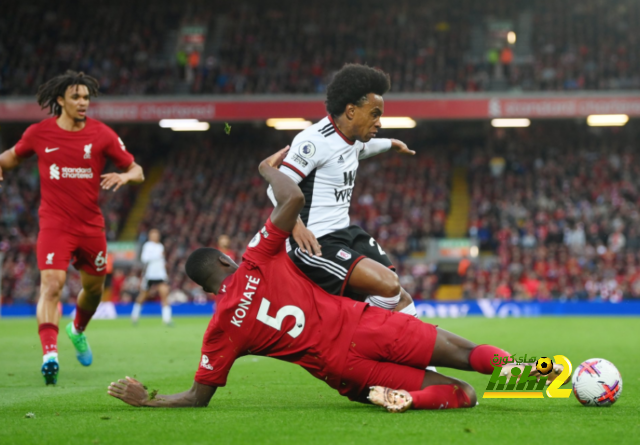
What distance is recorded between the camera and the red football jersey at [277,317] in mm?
4695

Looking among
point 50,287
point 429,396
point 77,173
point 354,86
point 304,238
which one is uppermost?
point 354,86

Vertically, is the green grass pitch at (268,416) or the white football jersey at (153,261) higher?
the white football jersey at (153,261)

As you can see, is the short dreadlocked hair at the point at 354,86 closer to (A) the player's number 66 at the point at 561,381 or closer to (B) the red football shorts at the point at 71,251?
(A) the player's number 66 at the point at 561,381

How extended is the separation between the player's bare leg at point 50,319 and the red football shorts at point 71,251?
0.32ft

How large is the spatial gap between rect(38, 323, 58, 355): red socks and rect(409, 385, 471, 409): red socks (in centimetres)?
342

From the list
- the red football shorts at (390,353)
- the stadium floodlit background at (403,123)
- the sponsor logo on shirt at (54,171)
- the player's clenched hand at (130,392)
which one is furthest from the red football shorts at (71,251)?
the stadium floodlit background at (403,123)

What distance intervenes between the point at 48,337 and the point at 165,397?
7.04ft

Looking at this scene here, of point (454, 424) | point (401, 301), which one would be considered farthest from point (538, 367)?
point (401, 301)

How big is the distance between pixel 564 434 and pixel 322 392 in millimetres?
2611

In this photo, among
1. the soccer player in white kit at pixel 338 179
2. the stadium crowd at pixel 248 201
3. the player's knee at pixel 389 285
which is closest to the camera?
the player's knee at pixel 389 285

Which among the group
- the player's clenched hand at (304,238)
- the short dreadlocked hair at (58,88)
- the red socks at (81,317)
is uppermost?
the short dreadlocked hair at (58,88)

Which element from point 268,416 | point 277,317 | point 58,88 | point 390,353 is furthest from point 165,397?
point 58,88

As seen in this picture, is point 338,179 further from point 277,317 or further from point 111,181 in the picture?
point 111,181

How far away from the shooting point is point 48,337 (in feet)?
22.0
